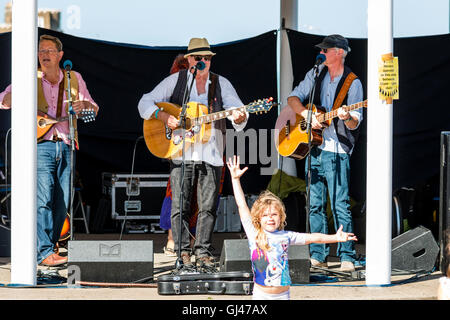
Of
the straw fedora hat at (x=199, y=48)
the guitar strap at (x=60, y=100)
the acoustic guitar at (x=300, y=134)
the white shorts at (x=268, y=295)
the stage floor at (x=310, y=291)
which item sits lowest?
the stage floor at (x=310, y=291)

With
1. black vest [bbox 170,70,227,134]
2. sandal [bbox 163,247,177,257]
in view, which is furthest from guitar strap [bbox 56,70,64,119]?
sandal [bbox 163,247,177,257]

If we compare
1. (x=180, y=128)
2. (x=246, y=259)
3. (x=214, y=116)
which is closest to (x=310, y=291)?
(x=246, y=259)

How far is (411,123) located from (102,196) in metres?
3.55

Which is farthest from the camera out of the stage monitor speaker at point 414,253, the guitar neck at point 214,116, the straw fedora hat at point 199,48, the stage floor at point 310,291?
the straw fedora hat at point 199,48

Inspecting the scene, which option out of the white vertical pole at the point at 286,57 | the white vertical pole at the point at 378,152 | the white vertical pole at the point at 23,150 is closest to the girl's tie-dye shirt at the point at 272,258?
the white vertical pole at the point at 378,152

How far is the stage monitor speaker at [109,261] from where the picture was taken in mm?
6602

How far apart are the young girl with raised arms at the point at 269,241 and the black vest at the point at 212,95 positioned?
2350mm

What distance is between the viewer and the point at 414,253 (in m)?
7.23

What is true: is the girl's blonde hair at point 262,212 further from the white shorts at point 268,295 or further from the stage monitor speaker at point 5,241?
the stage monitor speaker at point 5,241

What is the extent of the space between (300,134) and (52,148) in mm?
2199

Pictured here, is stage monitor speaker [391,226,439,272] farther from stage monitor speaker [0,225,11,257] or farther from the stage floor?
stage monitor speaker [0,225,11,257]

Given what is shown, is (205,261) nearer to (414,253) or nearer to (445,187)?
(414,253)
